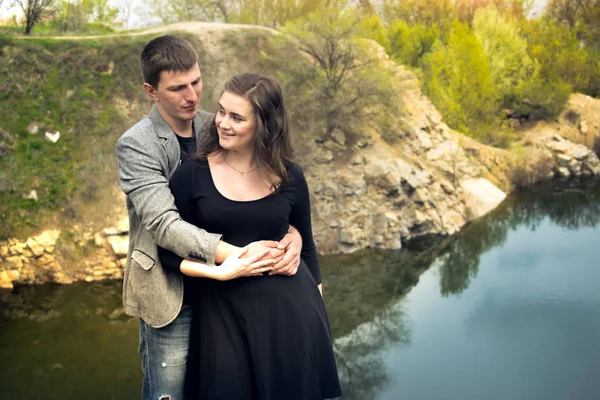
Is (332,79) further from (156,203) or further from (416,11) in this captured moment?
(416,11)

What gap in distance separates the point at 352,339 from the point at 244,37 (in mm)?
9924

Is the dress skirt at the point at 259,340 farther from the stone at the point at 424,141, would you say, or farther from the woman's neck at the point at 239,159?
the stone at the point at 424,141

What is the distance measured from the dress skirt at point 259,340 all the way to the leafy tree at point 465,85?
17.9 meters

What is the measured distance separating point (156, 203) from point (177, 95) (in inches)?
22.8

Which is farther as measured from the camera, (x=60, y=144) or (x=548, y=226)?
(x=548, y=226)

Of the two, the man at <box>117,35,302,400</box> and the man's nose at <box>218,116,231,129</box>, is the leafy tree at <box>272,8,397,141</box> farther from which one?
the man's nose at <box>218,116,231,129</box>

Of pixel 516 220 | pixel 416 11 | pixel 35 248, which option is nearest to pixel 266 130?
pixel 35 248

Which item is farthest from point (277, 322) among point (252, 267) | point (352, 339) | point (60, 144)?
point (60, 144)

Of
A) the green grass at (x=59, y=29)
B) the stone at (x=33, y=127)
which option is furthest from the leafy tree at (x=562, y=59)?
the stone at (x=33, y=127)

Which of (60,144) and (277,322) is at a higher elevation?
(60,144)

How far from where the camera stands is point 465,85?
20.3 metres

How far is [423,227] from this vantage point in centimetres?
1332

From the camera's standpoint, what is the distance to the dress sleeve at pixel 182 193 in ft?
8.50

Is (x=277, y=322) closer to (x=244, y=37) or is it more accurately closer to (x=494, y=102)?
(x=244, y=37)
